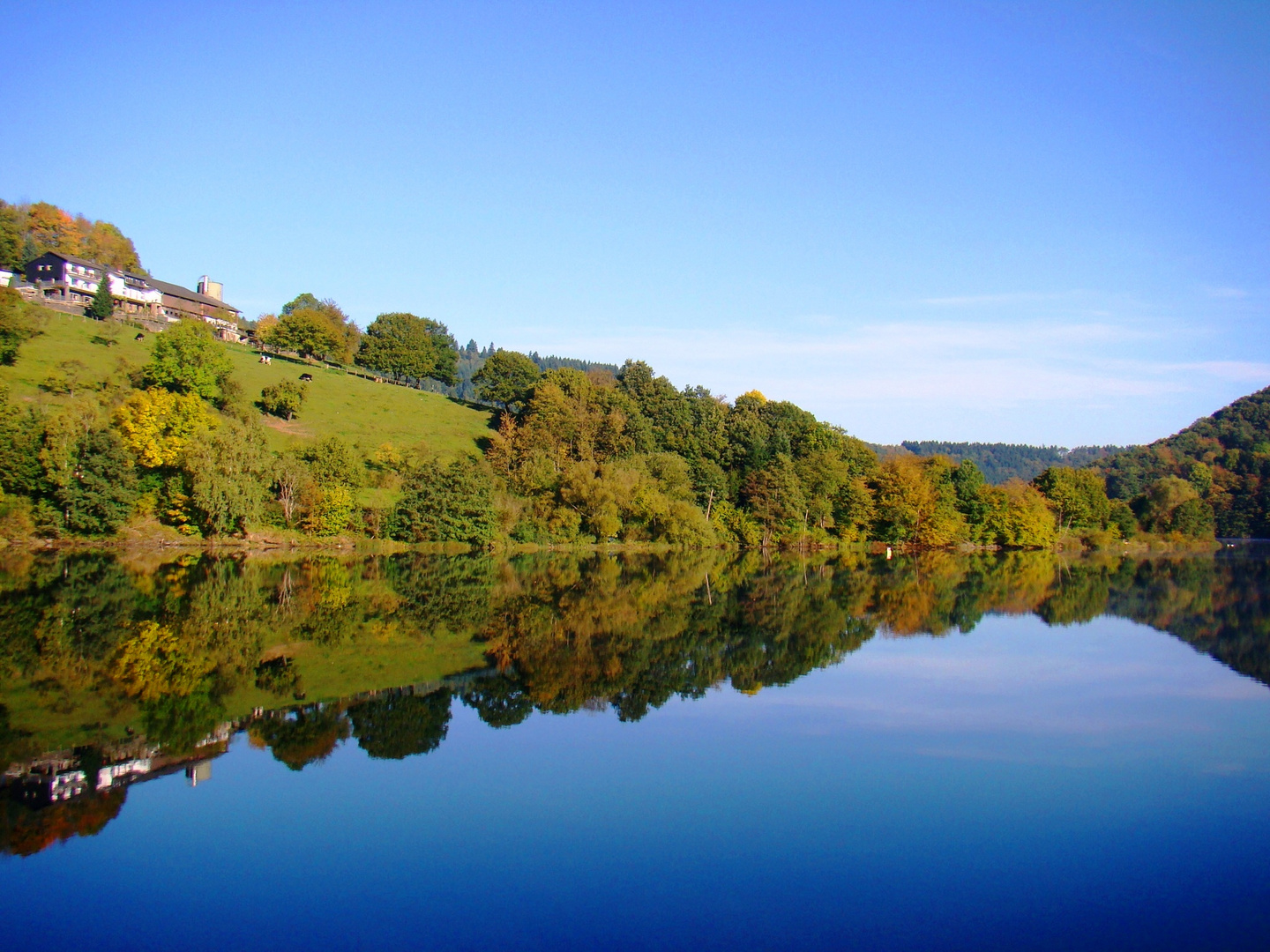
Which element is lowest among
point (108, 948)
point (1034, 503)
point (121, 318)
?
point (108, 948)

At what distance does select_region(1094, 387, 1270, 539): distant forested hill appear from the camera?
10294 centimetres

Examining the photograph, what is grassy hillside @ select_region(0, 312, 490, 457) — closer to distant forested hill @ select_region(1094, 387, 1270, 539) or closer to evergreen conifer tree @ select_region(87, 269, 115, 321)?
evergreen conifer tree @ select_region(87, 269, 115, 321)

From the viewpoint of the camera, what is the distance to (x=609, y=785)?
35.2 ft

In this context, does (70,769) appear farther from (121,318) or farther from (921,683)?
(121,318)

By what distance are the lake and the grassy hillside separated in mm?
36602

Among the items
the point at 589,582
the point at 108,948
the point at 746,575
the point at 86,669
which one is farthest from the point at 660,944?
the point at 746,575

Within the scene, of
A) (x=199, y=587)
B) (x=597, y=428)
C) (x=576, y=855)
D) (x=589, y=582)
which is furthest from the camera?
(x=597, y=428)

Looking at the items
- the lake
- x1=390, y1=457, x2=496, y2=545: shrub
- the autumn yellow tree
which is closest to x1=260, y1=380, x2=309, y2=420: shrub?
the autumn yellow tree

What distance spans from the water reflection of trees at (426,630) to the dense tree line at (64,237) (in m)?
78.3

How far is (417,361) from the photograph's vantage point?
91375 mm

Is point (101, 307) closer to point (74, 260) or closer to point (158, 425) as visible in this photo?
point (74, 260)

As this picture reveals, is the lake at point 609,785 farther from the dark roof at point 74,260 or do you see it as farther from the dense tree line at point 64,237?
the dense tree line at point 64,237

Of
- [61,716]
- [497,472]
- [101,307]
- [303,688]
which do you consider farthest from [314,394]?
[61,716]

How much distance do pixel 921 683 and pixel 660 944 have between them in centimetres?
1205
